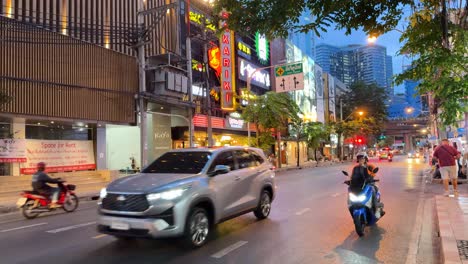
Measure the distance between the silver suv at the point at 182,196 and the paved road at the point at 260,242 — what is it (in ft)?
1.42

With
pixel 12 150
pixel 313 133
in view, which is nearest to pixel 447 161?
pixel 12 150

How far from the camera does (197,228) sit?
274 inches

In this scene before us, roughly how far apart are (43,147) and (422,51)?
18342 mm

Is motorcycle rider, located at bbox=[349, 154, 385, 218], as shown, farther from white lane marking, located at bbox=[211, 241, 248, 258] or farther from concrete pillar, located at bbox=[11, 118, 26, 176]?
concrete pillar, located at bbox=[11, 118, 26, 176]

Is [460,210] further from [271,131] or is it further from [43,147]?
[271,131]

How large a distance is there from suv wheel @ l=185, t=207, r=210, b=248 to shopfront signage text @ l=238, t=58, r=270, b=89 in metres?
29.2

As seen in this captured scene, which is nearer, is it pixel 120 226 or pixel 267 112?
pixel 120 226

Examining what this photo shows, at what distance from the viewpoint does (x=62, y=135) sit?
20.9m

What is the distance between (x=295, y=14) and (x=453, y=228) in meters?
5.45

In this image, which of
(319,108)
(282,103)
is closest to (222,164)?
(282,103)

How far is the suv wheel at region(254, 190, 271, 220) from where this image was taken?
946 centimetres

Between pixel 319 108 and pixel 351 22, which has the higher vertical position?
pixel 319 108

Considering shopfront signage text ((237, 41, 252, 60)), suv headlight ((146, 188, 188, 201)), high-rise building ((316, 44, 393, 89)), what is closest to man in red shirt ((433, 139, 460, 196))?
suv headlight ((146, 188, 188, 201))

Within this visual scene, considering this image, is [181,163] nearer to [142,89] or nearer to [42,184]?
[42,184]
